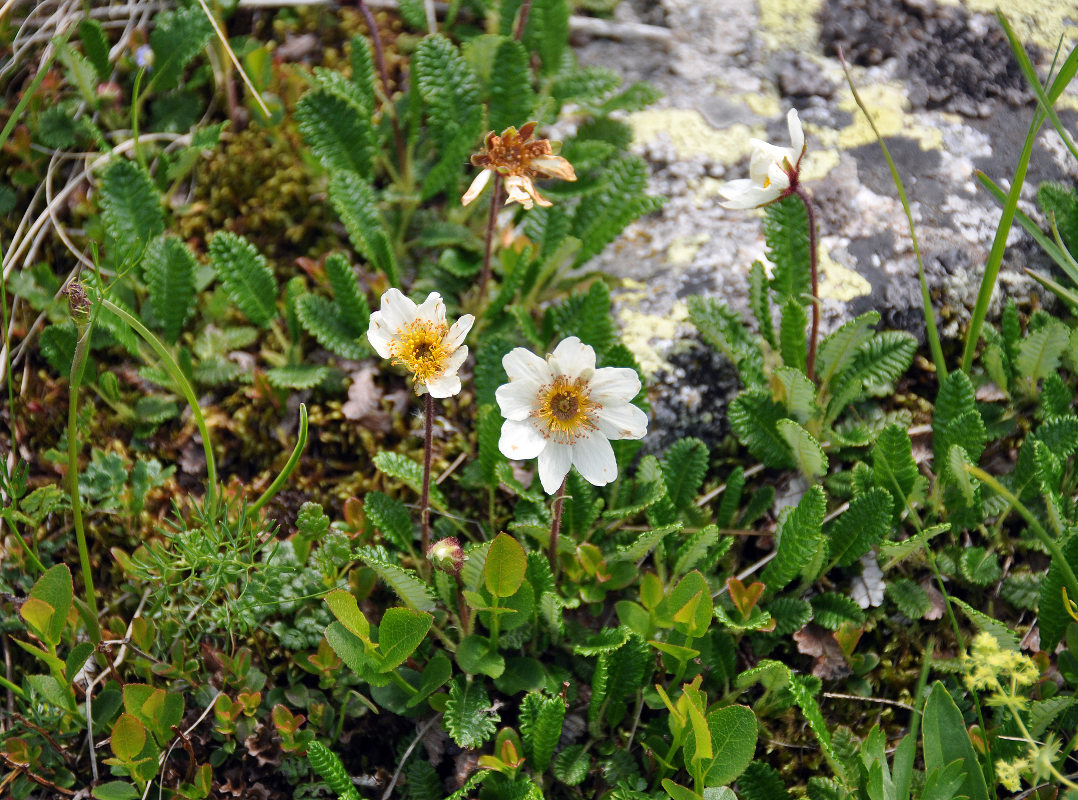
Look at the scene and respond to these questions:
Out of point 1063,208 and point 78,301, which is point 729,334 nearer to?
point 1063,208

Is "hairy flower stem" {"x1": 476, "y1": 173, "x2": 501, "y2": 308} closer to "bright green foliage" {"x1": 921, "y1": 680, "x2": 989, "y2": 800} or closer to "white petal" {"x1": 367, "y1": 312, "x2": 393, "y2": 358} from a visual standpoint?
"white petal" {"x1": 367, "y1": 312, "x2": 393, "y2": 358}

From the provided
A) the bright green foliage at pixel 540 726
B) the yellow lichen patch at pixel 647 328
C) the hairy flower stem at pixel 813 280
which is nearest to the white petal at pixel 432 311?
the yellow lichen patch at pixel 647 328

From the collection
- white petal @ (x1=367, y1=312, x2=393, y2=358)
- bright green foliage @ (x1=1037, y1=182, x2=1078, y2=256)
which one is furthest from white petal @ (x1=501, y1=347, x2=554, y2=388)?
bright green foliage @ (x1=1037, y1=182, x2=1078, y2=256)

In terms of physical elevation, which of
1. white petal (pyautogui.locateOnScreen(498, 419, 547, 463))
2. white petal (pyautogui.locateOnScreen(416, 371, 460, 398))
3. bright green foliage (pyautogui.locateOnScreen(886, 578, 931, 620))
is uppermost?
white petal (pyautogui.locateOnScreen(416, 371, 460, 398))

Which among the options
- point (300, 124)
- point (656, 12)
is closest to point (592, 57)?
point (656, 12)

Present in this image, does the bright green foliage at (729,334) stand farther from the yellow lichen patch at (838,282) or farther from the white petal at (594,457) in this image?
the white petal at (594,457)

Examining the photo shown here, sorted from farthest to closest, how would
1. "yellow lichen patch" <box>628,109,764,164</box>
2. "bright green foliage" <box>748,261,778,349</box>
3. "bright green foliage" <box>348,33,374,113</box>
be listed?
"yellow lichen patch" <box>628,109,764,164</box>, "bright green foliage" <box>348,33,374,113</box>, "bright green foliage" <box>748,261,778,349</box>

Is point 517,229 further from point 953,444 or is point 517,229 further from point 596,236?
point 953,444
